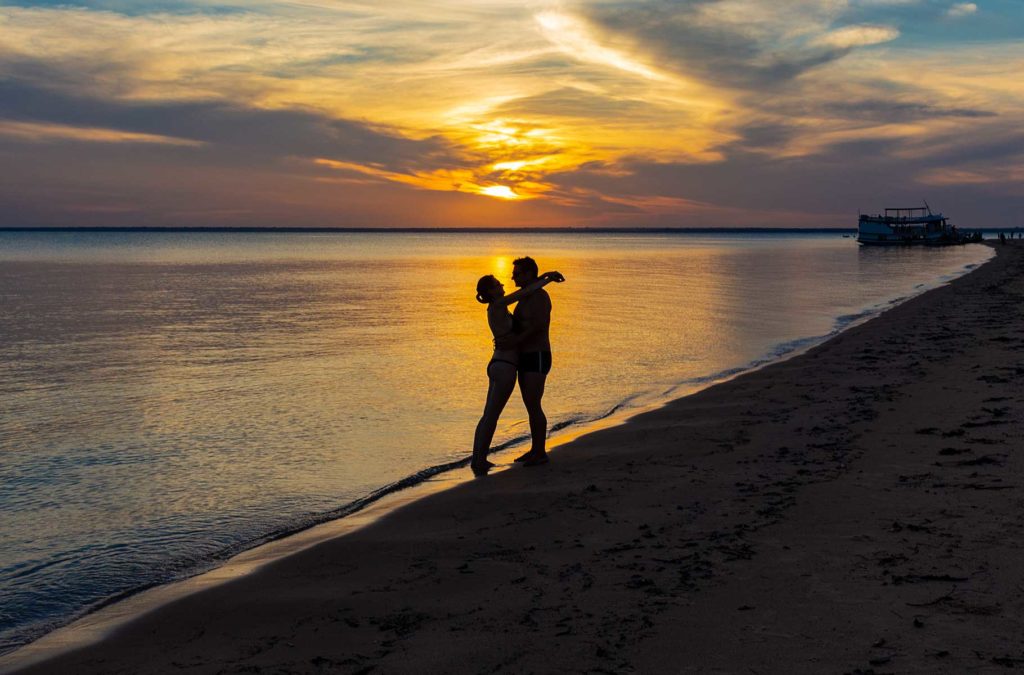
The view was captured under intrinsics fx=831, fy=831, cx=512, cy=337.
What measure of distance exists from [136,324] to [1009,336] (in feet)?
85.1

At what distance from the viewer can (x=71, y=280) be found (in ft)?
179

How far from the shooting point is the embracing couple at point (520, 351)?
9555 mm

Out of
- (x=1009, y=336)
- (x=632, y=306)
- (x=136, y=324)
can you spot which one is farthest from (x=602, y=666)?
(x=632, y=306)

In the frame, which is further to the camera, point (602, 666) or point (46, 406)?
point (46, 406)

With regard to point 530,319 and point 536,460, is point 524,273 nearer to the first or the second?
point 530,319

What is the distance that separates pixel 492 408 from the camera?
9.86 metres

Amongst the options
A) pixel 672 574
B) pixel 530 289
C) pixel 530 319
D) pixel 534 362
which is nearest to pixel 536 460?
pixel 534 362

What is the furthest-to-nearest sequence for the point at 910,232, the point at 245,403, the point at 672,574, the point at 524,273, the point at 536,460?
the point at 910,232, the point at 245,403, the point at 536,460, the point at 524,273, the point at 672,574

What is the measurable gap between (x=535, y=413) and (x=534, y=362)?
0.61 m

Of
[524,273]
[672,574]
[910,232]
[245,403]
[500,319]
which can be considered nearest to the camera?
[672,574]

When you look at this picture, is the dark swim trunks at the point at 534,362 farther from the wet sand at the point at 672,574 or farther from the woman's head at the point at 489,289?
the wet sand at the point at 672,574

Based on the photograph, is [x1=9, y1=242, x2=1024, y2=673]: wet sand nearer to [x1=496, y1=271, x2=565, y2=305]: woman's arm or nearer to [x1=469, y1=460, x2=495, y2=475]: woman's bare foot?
[x1=469, y1=460, x2=495, y2=475]: woman's bare foot

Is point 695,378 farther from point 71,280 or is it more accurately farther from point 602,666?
point 71,280

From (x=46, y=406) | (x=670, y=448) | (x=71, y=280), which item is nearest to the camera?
(x=670, y=448)
